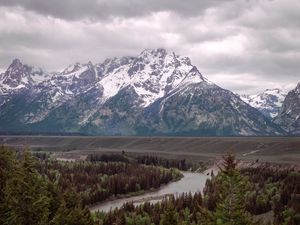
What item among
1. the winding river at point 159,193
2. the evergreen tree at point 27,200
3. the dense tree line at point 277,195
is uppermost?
the evergreen tree at point 27,200

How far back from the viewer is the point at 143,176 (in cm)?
18900

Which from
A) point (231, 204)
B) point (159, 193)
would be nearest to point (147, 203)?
point (159, 193)

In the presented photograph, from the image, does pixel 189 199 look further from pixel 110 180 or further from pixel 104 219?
pixel 110 180

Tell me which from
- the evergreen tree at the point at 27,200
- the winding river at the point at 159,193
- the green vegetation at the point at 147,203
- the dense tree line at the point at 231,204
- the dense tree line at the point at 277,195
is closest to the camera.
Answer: the dense tree line at the point at 231,204

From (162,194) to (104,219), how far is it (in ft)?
198

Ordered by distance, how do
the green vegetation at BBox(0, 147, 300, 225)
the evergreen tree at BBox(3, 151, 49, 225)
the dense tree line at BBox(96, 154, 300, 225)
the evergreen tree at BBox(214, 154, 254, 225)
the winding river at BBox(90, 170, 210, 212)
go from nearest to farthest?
1. the evergreen tree at BBox(214, 154, 254, 225)
2. the dense tree line at BBox(96, 154, 300, 225)
3. the green vegetation at BBox(0, 147, 300, 225)
4. the evergreen tree at BBox(3, 151, 49, 225)
5. the winding river at BBox(90, 170, 210, 212)

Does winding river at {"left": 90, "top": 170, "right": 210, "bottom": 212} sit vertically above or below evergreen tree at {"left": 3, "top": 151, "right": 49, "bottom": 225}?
below

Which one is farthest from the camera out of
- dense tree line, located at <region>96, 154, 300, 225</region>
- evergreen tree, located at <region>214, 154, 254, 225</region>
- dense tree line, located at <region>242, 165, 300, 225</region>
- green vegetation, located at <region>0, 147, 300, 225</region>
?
dense tree line, located at <region>242, 165, 300, 225</region>

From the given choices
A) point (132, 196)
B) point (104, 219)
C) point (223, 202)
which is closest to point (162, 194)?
point (132, 196)

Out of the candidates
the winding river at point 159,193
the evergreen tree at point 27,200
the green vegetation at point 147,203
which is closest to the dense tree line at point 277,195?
the green vegetation at point 147,203

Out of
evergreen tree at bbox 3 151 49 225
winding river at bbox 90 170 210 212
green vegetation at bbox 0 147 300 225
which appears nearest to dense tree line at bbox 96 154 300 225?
green vegetation at bbox 0 147 300 225

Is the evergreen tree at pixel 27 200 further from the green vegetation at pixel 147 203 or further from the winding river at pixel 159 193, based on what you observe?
the winding river at pixel 159 193

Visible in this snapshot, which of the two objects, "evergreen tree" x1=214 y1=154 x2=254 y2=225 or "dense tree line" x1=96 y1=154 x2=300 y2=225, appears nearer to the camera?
"evergreen tree" x1=214 y1=154 x2=254 y2=225

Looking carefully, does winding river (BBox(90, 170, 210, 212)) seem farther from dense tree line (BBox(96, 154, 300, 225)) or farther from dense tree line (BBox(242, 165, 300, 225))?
dense tree line (BBox(242, 165, 300, 225))
